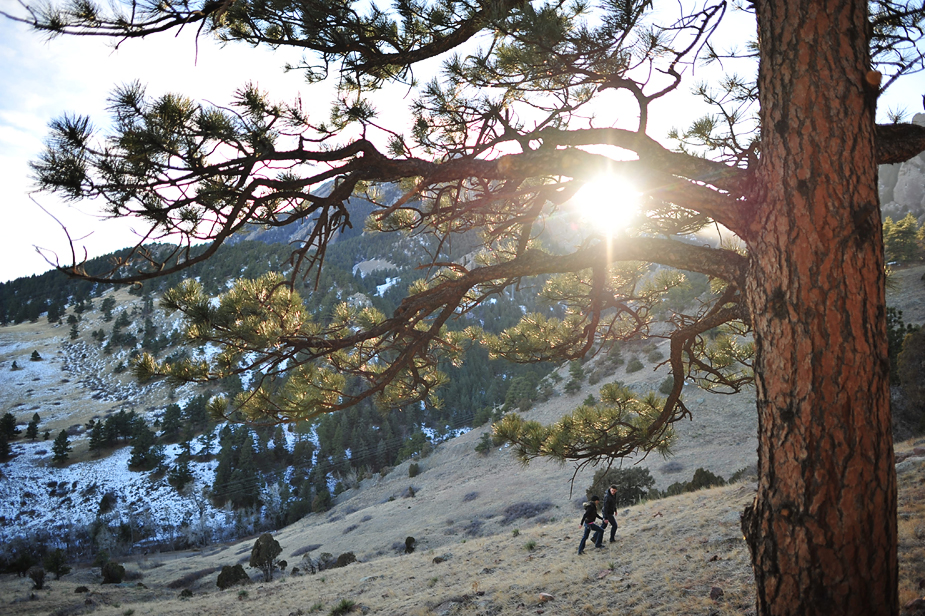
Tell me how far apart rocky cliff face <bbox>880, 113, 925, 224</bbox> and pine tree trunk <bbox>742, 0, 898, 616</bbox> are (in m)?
66.9

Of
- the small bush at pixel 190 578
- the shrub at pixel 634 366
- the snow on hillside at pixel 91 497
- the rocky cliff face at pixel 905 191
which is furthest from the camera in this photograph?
the rocky cliff face at pixel 905 191

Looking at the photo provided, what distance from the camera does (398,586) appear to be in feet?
28.5

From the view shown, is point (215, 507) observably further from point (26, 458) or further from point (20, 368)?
point (20, 368)

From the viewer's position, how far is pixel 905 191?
56.7 meters

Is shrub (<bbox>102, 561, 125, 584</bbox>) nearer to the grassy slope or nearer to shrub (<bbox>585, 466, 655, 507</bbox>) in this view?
the grassy slope

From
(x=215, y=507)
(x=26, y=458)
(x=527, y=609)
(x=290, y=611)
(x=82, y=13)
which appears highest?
(x=82, y=13)

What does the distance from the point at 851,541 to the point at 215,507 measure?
53.8m

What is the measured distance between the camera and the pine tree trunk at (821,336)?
1.80 meters

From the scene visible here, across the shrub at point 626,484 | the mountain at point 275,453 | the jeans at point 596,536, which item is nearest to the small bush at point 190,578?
the mountain at point 275,453

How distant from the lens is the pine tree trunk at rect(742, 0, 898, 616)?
1.80 m

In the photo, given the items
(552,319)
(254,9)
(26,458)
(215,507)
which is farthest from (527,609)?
(26,458)

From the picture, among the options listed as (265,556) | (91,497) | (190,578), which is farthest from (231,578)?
(91,497)

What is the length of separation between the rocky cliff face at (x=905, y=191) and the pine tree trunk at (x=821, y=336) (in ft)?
220

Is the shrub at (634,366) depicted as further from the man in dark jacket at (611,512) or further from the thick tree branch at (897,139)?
the thick tree branch at (897,139)
